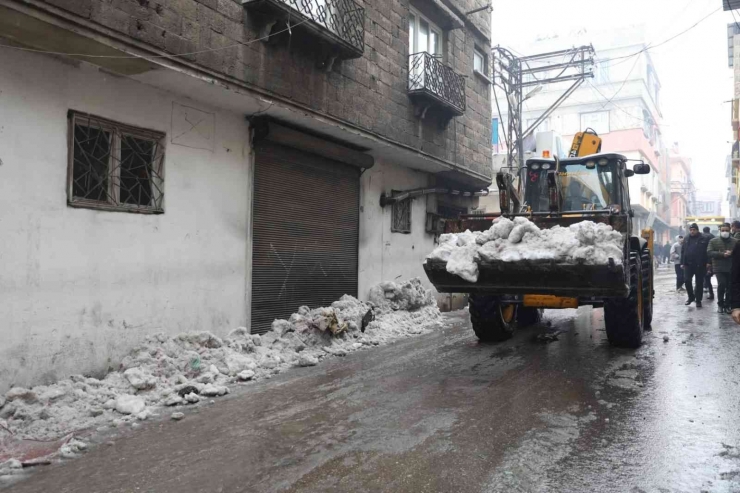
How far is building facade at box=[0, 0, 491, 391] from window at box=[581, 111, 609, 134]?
3412 cm

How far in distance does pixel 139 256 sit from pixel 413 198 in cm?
762

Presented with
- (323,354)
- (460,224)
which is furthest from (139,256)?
(460,224)

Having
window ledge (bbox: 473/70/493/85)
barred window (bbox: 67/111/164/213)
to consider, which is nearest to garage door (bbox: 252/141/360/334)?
barred window (bbox: 67/111/164/213)

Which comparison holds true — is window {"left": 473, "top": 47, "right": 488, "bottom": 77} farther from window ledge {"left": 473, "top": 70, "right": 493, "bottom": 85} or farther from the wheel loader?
the wheel loader

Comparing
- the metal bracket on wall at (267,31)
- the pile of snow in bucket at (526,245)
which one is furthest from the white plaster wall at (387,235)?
the pile of snow in bucket at (526,245)

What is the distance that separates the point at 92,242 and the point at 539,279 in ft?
17.0

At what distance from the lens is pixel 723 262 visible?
11570 mm

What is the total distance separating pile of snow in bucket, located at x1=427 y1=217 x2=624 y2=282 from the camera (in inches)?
233

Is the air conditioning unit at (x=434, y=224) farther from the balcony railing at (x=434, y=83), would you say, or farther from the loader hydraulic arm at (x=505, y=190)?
the loader hydraulic arm at (x=505, y=190)

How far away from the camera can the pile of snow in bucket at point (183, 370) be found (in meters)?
4.70

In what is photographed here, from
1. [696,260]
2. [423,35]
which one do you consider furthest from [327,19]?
[696,260]

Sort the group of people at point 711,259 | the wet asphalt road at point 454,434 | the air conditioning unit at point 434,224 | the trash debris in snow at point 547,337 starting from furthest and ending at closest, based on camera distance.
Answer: the air conditioning unit at point 434,224, the group of people at point 711,259, the trash debris in snow at point 547,337, the wet asphalt road at point 454,434

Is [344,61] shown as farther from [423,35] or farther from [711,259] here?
[711,259]

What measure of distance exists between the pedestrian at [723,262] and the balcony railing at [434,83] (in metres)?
6.45
